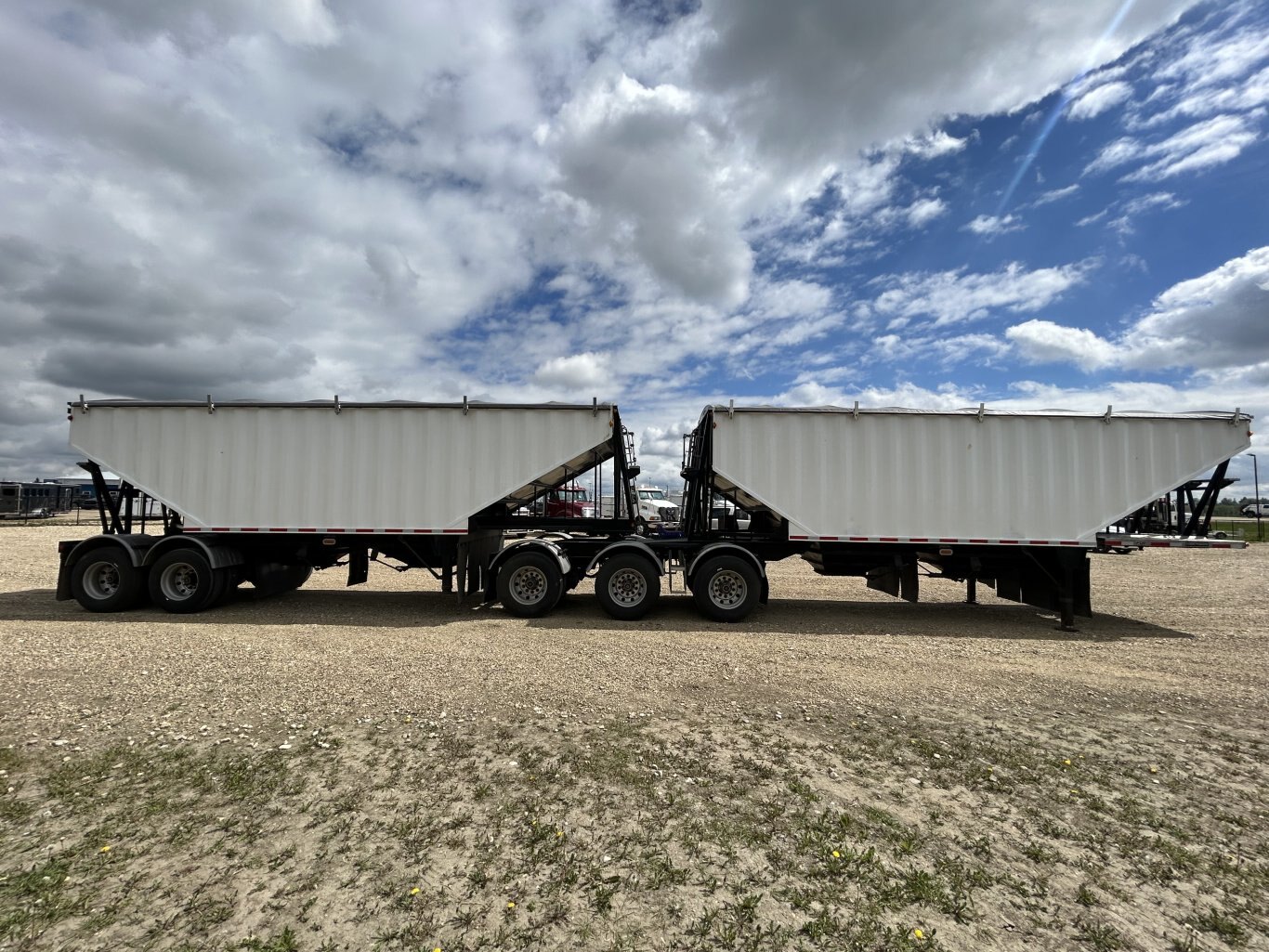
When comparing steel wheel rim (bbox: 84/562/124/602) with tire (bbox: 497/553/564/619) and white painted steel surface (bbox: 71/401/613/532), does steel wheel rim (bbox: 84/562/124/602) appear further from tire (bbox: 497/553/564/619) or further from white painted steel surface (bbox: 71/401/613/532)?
tire (bbox: 497/553/564/619)

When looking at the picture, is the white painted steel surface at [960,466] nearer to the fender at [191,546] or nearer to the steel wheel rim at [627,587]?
the steel wheel rim at [627,587]

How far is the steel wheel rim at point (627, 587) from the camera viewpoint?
9.61 meters

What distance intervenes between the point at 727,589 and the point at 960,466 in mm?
4021

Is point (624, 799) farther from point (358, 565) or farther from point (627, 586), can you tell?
point (358, 565)

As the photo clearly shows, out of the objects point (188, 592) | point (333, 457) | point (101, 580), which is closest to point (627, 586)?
point (333, 457)

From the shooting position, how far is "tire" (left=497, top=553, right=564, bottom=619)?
31.7ft

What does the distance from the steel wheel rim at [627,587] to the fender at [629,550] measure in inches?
10.7

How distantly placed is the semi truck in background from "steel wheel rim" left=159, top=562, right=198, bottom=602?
33 millimetres

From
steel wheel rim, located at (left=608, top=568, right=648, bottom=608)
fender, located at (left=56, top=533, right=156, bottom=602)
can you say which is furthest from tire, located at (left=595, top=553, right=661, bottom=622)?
fender, located at (left=56, top=533, right=156, bottom=602)

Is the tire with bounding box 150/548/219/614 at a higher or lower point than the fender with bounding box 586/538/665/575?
lower

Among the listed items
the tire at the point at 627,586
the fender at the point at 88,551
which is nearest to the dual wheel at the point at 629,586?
the tire at the point at 627,586

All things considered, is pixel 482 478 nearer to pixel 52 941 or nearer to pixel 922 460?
pixel 922 460

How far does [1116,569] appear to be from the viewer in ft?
55.4

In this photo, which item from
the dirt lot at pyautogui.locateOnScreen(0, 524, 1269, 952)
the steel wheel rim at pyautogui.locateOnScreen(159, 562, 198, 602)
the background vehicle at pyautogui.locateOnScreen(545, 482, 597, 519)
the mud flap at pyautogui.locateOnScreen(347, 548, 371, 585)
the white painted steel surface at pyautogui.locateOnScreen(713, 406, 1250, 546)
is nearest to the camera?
the dirt lot at pyautogui.locateOnScreen(0, 524, 1269, 952)
